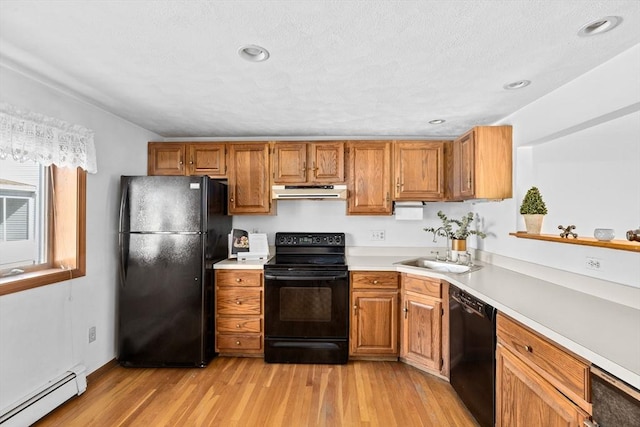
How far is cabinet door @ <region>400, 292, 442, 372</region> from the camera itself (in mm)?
2492

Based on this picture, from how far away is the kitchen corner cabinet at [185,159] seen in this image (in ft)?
10.3

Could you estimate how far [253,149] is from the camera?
3117mm

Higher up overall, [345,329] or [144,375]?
[345,329]

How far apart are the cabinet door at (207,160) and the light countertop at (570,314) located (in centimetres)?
225

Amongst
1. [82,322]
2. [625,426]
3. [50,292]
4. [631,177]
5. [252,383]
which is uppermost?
[631,177]

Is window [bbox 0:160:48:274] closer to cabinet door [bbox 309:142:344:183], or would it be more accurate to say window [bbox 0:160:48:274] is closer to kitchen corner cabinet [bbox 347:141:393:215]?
cabinet door [bbox 309:142:344:183]

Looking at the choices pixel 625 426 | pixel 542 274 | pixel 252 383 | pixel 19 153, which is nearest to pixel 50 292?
pixel 19 153

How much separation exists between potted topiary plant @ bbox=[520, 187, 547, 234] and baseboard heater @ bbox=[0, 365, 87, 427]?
341 cm

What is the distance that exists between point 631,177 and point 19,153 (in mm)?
3506

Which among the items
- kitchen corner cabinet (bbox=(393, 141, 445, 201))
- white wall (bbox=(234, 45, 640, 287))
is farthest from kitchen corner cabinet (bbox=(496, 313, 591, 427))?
kitchen corner cabinet (bbox=(393, 141, 445, 201))

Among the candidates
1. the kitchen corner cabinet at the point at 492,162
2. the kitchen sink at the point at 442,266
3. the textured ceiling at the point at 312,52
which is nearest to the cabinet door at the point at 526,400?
the kitchen sink at the point at 442,266

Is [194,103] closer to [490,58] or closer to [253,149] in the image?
[253,149]

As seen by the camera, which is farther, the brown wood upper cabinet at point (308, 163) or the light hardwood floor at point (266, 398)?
the brown wood upper cabinet at point (308, 163)

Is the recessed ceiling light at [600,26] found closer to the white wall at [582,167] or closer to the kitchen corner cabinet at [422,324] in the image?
the white wall at [582,167]
